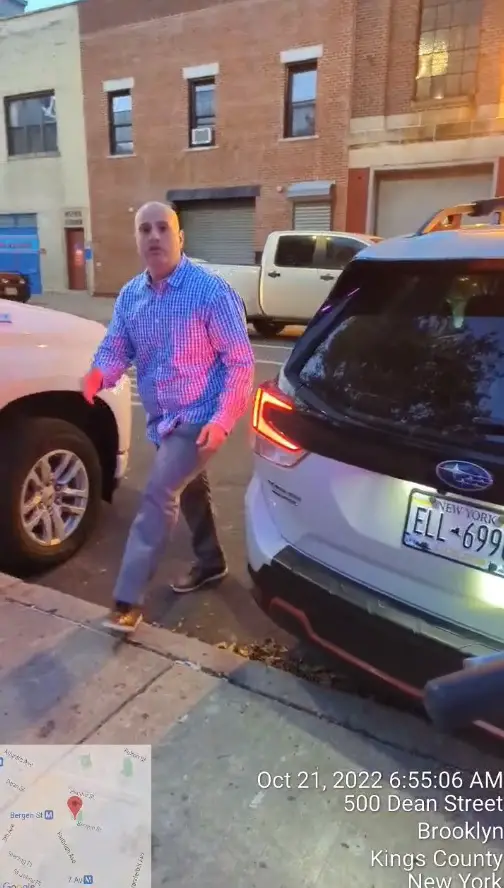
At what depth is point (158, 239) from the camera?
3010 mm

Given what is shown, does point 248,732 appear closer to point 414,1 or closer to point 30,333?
point 30,333

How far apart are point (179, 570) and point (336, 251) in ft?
34.8

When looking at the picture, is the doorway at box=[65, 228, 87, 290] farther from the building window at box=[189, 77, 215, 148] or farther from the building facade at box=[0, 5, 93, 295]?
the building window at box=[189, 77, 215, 148]

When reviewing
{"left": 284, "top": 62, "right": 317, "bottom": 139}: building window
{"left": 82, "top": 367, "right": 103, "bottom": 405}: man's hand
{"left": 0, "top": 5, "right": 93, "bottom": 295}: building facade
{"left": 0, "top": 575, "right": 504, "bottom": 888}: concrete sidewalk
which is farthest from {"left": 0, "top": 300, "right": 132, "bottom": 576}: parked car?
{"left": 0, "top": 5, "right": 93, "bottom": 295}: building facade

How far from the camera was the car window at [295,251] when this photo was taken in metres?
13.8

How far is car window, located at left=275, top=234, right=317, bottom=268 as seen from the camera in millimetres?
13797

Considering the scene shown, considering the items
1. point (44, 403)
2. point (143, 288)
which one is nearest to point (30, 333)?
point (44, 403)

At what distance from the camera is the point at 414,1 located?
661 inches

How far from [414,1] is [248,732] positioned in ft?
61.2

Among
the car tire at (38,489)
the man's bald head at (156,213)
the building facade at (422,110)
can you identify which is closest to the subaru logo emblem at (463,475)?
the man's bald head at (156,213)

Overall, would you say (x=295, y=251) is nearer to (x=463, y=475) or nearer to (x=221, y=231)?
(x=221, y=231)

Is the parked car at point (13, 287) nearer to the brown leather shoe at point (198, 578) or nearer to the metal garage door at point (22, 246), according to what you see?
the metal garage door at point (22, 246)

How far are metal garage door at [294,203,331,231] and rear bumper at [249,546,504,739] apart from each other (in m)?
17.5

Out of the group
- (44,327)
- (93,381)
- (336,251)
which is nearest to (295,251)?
(336,251)
